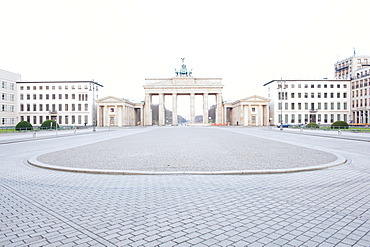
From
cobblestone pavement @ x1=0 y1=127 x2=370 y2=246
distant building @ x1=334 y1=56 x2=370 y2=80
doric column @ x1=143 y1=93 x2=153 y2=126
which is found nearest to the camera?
cobblestone pavement @ x1=0 y1=127 x2=370 y2=246

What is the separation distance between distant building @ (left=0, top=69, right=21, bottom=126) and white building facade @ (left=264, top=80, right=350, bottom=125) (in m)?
87.8

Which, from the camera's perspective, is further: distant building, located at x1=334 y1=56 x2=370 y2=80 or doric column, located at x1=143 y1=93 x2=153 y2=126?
distant building, located at x1=334 y1=56 x2=370 y2=80

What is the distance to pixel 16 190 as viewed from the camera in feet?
22.9

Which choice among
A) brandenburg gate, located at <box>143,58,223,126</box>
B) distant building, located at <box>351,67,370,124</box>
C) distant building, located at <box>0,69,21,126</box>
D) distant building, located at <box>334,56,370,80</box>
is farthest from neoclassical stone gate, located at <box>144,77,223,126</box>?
distant building, located at <box>334,56,370,80</box>

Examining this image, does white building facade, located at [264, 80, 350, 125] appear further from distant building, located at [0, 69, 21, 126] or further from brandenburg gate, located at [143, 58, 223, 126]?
distant building, located at [0, 69, 21, 126]

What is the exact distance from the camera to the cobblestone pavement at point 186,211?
410 cm

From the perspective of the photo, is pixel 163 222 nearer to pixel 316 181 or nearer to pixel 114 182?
pixel 114 182

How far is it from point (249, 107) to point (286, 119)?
14.1 meters

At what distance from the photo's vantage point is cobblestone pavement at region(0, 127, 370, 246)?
410cm

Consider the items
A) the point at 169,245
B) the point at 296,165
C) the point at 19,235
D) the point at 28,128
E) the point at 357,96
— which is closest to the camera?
the point at 169,245

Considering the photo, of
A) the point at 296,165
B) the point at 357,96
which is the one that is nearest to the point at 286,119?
the point at 357,96

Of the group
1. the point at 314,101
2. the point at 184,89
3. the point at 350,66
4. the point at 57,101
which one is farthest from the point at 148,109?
the point at 350,66

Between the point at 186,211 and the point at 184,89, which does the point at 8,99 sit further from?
the point at 186,211

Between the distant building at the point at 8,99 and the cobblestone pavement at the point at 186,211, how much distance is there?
8436 cm
